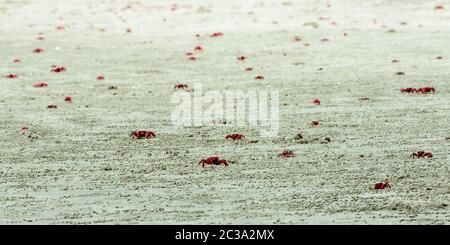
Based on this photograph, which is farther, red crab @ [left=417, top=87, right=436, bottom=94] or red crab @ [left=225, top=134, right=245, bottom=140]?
red crab @ [left=417, top=87, right=436, bottom=94]

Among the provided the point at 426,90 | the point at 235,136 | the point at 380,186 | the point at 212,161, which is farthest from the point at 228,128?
the point at 426,90

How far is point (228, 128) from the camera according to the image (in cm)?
1652

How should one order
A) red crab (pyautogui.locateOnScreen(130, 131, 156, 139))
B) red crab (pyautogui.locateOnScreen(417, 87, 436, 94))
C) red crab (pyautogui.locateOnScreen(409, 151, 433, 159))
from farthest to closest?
red crab (pyautogui.locateOnScreen(417, 87, 436, 94)) < red crab (pyautogui.locateOnScreen(130, 131, 156, 139)) < red crab (pyautogui.locateOnScreen(409, 151, 433, 159))

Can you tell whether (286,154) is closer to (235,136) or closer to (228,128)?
(235,136)

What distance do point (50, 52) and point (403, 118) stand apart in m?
14.3

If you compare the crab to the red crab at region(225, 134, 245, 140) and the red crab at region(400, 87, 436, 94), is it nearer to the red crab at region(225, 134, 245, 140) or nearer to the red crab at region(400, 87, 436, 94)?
the red crab at region(225, 134, 245, 140)

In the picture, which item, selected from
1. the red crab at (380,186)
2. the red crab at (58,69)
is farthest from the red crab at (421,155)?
the red crab at (58,69)

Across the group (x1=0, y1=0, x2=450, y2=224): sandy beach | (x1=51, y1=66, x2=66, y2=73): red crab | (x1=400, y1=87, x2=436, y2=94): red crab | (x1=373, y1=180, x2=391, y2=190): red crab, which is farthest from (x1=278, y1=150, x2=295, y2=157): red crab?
(x1=51, y1=66, x2=66, y2=73): red crab

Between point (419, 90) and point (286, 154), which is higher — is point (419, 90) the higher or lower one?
the lower one

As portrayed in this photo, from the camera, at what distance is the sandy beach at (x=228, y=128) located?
11.8 metres

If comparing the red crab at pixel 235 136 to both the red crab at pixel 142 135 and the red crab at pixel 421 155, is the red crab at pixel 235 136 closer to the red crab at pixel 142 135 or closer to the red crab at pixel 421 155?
the red crab at pixel 142 135

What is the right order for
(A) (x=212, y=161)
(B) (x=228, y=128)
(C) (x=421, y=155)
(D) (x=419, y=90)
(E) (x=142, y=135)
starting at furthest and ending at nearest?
(D) (x=419, y=90) → (B) (x=228, y=128) → (E) (x=142, y=135) → (C) (x=421, y=155) → (A) (x=212, y=161)

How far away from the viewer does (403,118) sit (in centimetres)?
1705

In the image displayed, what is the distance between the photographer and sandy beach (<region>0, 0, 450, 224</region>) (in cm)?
1179
